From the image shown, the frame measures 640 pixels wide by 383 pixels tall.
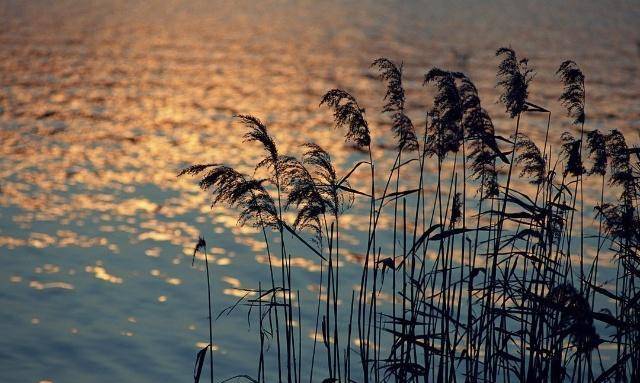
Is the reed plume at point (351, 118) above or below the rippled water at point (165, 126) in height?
below

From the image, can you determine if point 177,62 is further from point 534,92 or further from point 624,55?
point 624,55

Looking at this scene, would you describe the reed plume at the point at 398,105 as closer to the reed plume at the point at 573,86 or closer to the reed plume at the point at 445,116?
the reed plume at the point at 445,116

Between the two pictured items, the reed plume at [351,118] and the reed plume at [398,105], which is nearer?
the reed plume at [351,118]

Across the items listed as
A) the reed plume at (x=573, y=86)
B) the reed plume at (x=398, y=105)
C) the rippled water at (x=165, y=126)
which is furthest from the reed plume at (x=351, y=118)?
the rippled water at (x=165, y=126)

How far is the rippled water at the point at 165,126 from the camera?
433 inches

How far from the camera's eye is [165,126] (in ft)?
73.5

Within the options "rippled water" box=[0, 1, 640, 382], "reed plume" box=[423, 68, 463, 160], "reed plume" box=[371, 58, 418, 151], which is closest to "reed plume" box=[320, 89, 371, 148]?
"reed plume" box=[371, 58, 418, 151]

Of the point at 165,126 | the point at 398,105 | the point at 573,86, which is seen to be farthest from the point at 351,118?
the point at 165,126

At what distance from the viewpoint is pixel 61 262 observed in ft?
42.9

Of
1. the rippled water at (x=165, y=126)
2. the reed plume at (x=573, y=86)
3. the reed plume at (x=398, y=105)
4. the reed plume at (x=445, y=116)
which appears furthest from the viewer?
the rippled water at (x=165, y=126)

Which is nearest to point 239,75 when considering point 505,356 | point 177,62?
point 177,62

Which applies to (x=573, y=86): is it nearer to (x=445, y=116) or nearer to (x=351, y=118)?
(x=445, y=116)

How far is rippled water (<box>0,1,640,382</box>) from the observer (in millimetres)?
11008

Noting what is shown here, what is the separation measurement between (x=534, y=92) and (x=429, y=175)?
332 inches
